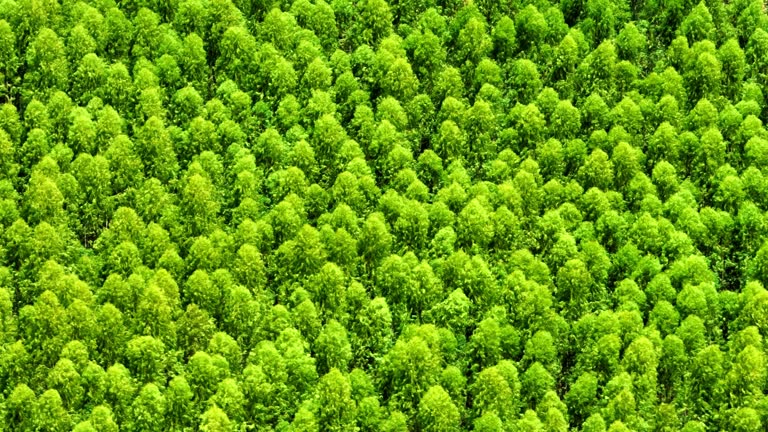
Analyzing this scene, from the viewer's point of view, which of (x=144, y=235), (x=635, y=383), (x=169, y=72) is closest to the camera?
(x=635, y=383)

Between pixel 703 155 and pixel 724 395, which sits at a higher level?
pixel 703 155

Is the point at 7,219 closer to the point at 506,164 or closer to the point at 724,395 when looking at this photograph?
the point at 506,164

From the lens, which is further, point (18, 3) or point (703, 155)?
point (18, 3)

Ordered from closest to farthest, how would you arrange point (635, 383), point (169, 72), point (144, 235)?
point (635, 383), point (144, 235), point (169, 72)

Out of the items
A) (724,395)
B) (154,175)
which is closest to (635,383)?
(724,395)

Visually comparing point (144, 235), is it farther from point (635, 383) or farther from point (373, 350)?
point (635, 383)

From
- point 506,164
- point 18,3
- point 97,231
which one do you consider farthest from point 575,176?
point 18,3
